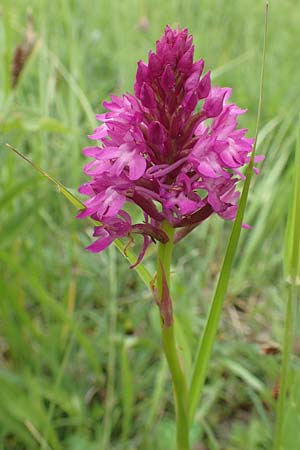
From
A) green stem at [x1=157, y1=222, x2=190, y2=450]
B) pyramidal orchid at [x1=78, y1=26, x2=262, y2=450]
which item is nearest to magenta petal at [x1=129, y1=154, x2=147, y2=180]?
pyramidal orchid at [x1=78, y1=26, x2=262, y2=450]

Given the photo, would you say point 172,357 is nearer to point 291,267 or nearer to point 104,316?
point 291,267

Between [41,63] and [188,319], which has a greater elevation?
[41,63]

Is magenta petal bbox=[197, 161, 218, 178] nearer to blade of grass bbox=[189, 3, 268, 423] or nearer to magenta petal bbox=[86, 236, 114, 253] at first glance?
blade of grass bbox=[189, 3, 268, 423]

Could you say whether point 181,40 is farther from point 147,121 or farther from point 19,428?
point 19,428

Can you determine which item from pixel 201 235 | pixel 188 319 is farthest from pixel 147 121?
pixel 201 235

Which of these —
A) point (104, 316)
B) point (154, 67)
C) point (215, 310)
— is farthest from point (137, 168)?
point (104, 316)

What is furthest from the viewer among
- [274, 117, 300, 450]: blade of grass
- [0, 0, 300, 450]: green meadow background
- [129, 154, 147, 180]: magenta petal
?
[0, 0, 300, 450]: green meadow background
